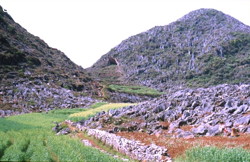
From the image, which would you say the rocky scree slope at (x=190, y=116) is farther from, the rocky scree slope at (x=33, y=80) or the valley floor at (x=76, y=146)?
the rocky scree slope at (x=33, y=80)

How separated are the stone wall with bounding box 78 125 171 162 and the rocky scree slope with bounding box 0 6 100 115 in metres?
30.4

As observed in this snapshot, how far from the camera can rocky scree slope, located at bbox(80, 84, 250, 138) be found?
2464 centimetres

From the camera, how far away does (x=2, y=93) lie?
181 feet

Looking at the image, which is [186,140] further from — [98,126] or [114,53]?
[114,53]

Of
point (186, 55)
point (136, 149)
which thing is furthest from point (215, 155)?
point (186, 55)

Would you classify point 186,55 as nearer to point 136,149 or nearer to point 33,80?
point 33,80

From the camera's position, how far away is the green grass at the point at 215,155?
1566 cm

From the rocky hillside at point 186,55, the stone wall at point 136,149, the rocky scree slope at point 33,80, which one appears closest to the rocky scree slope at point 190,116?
the stone wall at point 136,149

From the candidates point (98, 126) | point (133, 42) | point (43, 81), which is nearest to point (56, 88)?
point (43, 81)

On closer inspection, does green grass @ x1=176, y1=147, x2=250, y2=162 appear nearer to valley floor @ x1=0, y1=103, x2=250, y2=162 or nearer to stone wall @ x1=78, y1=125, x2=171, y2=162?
valley floor @ x1=0, y1=103, x2=250, y2=162

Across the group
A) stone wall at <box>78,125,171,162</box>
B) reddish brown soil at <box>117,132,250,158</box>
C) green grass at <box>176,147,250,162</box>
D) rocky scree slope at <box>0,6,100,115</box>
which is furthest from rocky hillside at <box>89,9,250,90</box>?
green grass at <box>176,147,250,162</box>

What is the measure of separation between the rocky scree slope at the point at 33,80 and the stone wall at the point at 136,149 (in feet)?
99.6

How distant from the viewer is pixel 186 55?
133 meters

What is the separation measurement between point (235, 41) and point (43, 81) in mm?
94605
